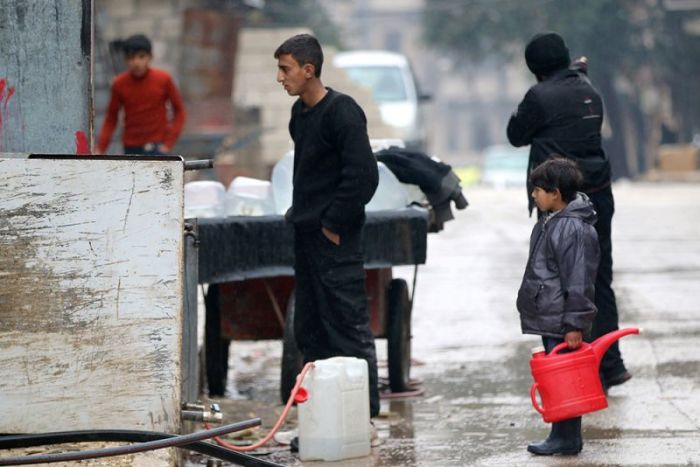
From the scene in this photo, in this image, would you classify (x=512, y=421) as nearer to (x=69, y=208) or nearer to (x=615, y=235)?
(x=69, y=208)

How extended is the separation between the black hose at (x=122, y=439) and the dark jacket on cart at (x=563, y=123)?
2.62 metres

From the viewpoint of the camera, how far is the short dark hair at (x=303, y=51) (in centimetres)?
681

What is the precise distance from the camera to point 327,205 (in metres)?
6.87

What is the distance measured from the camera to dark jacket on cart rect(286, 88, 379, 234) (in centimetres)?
673

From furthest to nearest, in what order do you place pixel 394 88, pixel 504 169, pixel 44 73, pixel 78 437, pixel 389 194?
pixel 504 169 < pixel 394 88 < pixel 389 194 < pixel 44 73 < pixel 78 437

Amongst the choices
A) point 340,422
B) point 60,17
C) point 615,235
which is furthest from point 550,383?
point 615,235

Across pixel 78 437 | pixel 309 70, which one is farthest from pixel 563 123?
pixel 78 437

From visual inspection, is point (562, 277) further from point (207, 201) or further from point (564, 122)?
point (207, 201)

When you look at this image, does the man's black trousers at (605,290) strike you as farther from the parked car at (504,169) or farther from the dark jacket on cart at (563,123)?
the parked car at (504,169)

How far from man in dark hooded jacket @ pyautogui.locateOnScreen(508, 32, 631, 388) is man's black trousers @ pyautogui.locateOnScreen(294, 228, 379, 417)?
1431mm

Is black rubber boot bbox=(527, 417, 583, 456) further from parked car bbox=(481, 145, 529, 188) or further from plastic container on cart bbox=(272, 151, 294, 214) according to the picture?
parked car bbox=(481, 145, 529, 188)

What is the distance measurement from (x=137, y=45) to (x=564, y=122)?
3.92m

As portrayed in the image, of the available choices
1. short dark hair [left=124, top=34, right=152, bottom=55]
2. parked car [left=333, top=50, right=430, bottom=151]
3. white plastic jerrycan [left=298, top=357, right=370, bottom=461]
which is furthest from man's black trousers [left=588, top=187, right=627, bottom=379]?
parked car [left=333, top=50, right=430, bottom=151]

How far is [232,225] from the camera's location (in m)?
7.97
